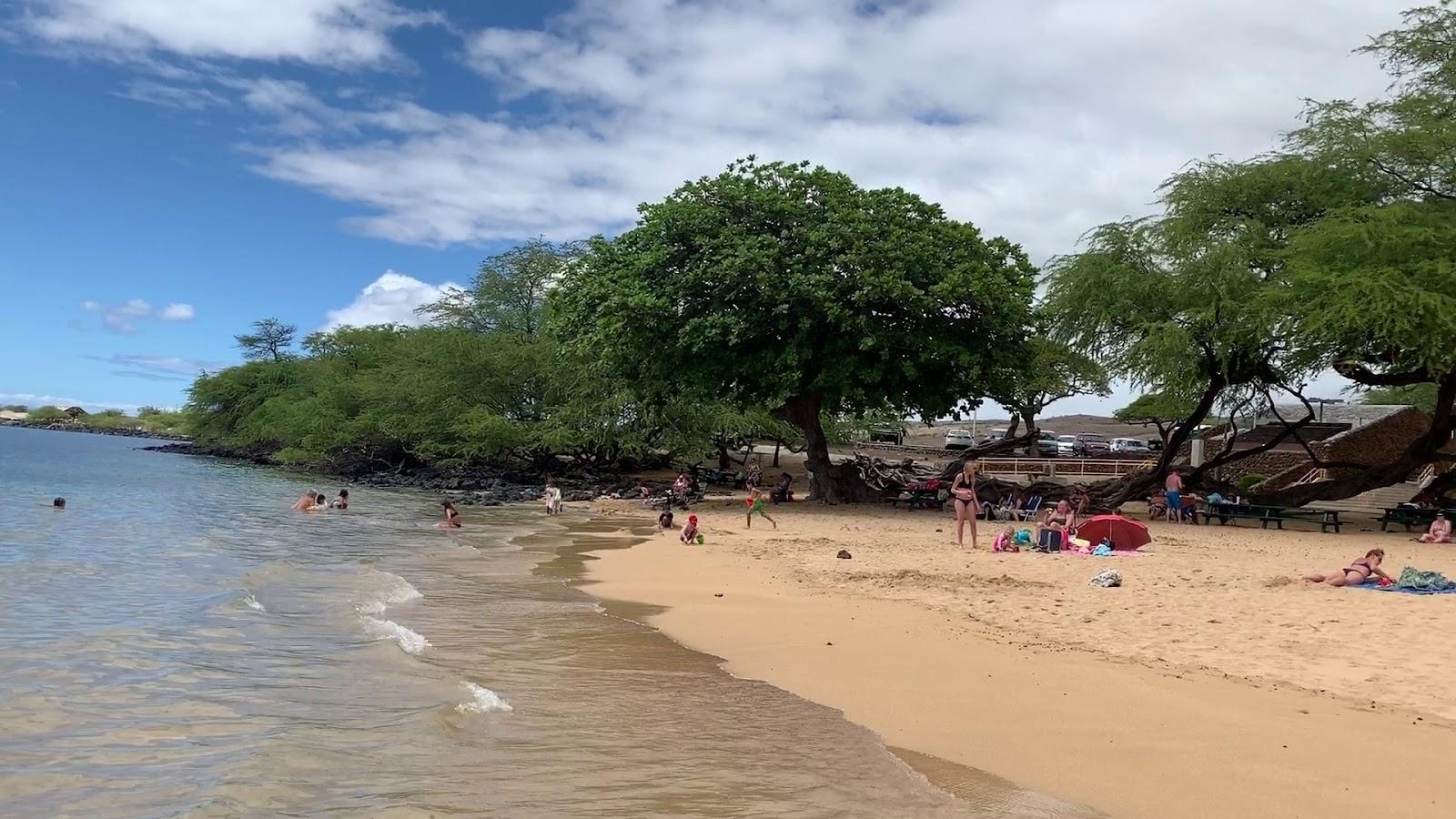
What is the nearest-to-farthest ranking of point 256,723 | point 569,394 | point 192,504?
point 256,723, point 192,504, point 569,394

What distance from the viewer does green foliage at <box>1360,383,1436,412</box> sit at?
109 feet

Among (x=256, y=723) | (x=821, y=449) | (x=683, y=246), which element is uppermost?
(x=683, y=246)

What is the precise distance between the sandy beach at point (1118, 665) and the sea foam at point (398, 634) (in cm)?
238

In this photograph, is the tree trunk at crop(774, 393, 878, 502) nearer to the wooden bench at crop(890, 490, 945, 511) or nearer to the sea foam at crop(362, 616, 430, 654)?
the wooden bench at crop(890, 490, 945, 511)

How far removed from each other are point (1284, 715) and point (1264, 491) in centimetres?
2314

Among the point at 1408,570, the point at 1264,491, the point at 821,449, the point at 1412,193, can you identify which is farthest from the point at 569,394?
the point at 1408,570

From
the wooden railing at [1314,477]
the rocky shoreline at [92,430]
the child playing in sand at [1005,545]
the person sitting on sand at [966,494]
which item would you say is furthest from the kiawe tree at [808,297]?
the rocky shoreline at [92,430]

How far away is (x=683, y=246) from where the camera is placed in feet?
84.1

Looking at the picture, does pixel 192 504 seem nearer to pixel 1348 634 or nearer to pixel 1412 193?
pixel 1348 634

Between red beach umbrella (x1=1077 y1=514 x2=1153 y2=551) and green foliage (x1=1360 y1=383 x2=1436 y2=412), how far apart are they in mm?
13367

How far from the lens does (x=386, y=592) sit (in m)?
12.0

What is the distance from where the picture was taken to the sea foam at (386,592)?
35.7ft

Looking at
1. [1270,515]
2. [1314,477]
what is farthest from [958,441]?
[1270,515]

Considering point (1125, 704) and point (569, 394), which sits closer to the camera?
point (1125, 704)
